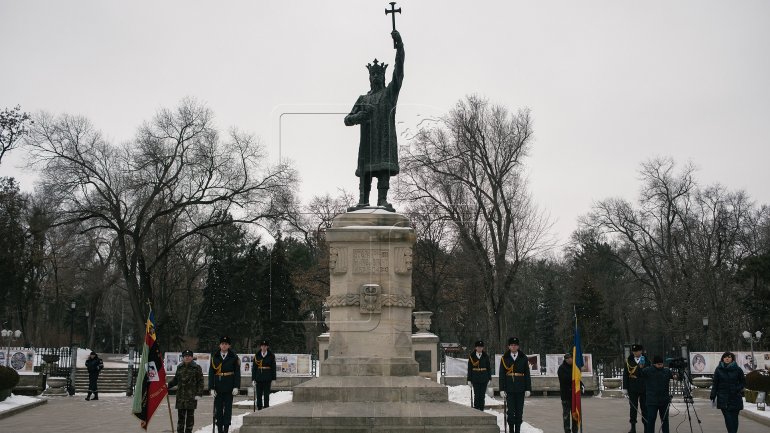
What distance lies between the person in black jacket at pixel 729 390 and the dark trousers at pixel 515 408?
3320 mm

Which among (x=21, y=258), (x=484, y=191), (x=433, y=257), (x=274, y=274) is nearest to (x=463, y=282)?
(x=433, y=257)

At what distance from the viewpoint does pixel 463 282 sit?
155ft

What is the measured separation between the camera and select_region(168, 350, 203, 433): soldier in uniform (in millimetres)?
12797

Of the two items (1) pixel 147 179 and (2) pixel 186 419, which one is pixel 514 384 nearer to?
(2) pixel 186 419

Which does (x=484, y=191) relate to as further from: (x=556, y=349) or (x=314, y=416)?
(x=556, y=349)

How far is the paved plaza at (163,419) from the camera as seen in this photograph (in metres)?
15.9

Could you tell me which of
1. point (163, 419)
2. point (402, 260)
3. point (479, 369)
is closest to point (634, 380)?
point (479, 369)

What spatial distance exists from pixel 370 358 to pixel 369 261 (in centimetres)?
179

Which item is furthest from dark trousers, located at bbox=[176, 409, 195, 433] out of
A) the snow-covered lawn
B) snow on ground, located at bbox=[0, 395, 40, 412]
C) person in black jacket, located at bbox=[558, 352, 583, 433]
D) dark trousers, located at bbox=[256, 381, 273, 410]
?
snow on ground, located at bbox=[0, 395, 40, 412]

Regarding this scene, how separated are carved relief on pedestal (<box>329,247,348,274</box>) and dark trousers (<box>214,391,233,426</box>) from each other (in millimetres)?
2969

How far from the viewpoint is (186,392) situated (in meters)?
12.9

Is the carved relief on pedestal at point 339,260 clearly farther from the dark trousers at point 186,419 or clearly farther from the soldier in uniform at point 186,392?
the dark trousers at point 186,419

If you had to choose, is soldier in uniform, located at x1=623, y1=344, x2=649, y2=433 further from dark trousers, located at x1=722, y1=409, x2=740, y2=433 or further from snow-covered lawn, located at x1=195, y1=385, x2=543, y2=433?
snow-covered lawn, located at x1=195, y1=385, x2=543, y2=433

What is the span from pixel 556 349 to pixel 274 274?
2824cm
